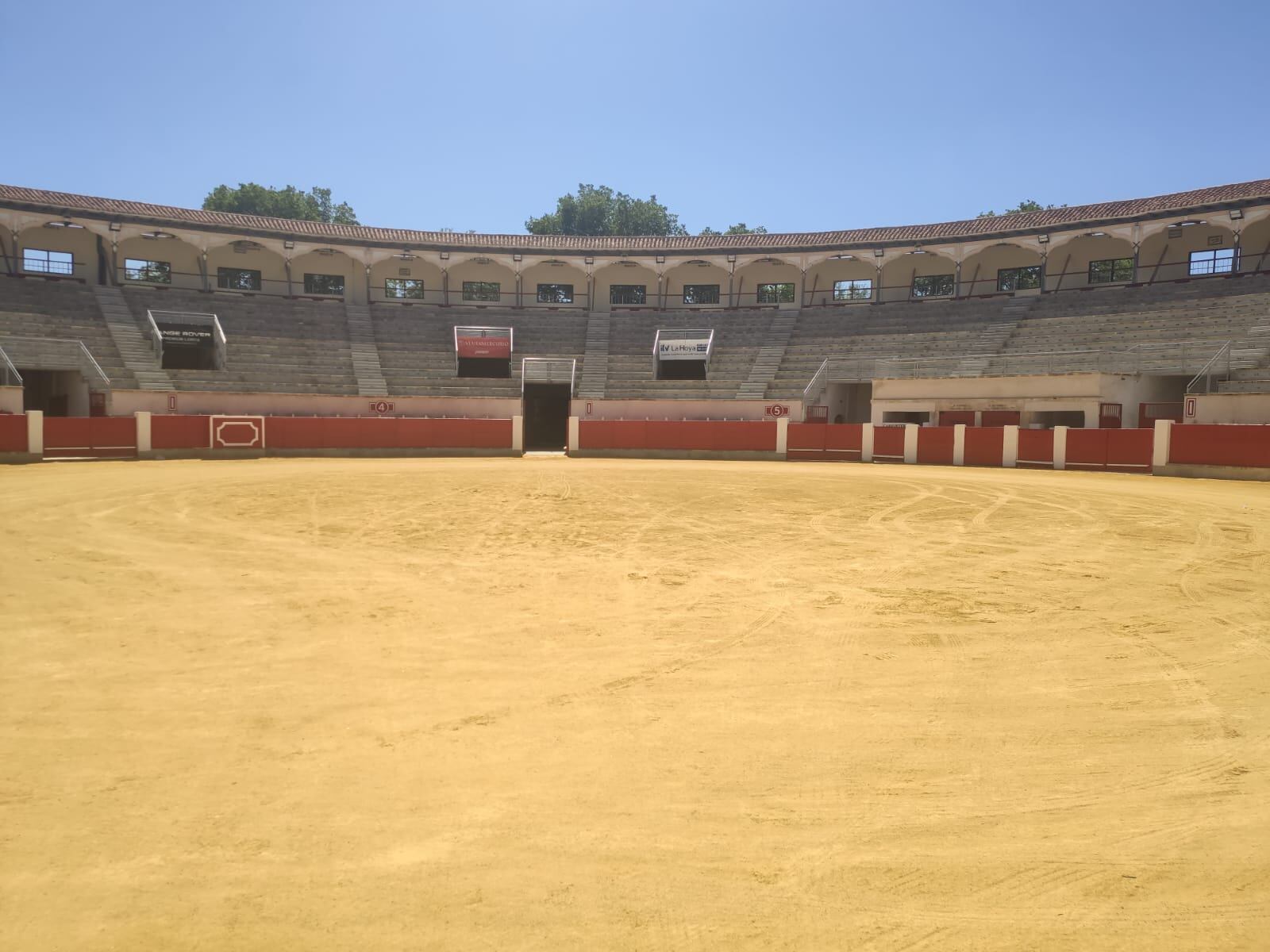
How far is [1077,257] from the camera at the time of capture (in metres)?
36.1

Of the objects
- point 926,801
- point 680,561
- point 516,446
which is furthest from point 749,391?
point 926,801

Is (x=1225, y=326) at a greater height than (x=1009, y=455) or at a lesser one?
greater

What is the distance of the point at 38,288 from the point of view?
1308 inches

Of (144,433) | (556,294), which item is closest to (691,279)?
(556,294)

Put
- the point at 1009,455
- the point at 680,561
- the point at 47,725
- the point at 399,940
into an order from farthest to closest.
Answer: the point at 1009,455, the point at 680,561, the point at 47,725, the point at 399,940

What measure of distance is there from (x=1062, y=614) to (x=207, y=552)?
8.55 metres

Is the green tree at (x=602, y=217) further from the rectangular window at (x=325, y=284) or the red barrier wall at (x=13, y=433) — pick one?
the red barrier wall at (x=13, y=433)

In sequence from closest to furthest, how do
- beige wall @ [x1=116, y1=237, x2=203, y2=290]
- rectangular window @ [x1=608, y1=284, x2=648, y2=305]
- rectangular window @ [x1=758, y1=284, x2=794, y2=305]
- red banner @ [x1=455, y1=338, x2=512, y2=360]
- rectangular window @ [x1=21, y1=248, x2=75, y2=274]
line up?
rectangular window @ [x1=21, y1=248, x2=75, y2=274]
beige wall @ [x1=116, y1=237, x2=203, y2=290]
red banner @ [x1=455, y1=338, x2=512, y2=360]
rectangular window @ [x1=758, y1=284, x2=794, y2=305]
rectangular window @ [x1=608, y1=284, x2=648, y2=305]

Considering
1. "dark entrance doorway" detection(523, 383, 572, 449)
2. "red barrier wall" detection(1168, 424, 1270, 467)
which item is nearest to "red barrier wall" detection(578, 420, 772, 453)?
"dark entrance doorway" detection(523, 383, 572, 449)

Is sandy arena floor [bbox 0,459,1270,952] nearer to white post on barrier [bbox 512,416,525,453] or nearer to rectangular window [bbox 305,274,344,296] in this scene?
white post on barrier [bbox 512,416,525,453]

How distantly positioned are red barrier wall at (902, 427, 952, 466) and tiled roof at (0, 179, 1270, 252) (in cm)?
1448

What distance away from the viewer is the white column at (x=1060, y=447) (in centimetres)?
2431

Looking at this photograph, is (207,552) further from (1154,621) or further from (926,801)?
(1154,621)

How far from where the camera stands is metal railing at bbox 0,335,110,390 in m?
28.5
